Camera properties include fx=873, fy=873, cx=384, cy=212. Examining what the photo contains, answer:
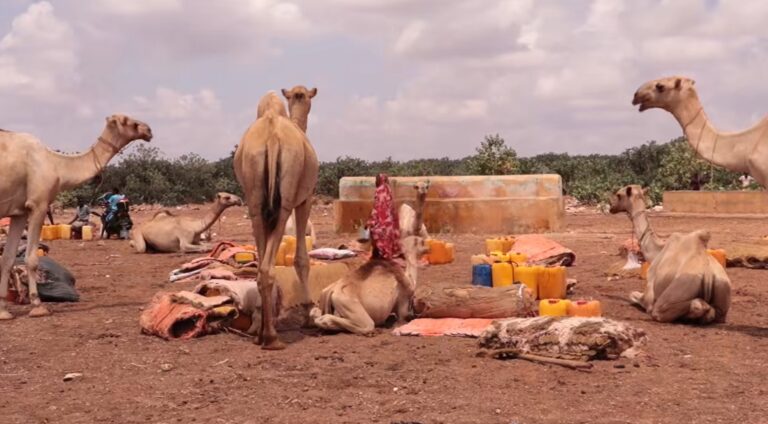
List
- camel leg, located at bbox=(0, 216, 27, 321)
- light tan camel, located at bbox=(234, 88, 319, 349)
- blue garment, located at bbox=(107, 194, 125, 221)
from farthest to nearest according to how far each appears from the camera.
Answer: blue garment, located at bbox=(107, 194, 125, 221)
camel leg, located at bbox=(0, 216, 27, 321)
light tan camel, located at bbox=(234, 88, 319, 349)

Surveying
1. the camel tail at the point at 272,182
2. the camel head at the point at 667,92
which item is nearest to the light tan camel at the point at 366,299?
the camel tail at the point at 272,182

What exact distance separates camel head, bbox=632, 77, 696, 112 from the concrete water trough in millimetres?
16560

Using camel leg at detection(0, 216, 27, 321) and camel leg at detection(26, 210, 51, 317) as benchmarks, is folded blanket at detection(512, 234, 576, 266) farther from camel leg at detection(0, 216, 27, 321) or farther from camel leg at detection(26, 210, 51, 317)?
camel leg at detection(0, 216, 27, 321)

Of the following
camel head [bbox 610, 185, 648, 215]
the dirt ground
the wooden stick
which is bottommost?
the dirt ground

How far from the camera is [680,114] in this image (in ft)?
30.8

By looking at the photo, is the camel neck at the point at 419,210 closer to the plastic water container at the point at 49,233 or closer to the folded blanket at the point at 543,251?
the folded blanket at the point at 543,251

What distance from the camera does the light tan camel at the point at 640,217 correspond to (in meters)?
10.6

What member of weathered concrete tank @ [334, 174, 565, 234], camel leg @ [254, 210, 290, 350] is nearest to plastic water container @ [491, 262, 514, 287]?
camel leg @ [254, 210, 290, 350]

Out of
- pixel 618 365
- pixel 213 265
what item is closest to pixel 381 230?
pixel 618 365

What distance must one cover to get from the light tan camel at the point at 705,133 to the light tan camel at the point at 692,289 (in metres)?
0.88

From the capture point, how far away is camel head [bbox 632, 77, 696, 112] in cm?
935

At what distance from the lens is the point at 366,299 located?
8.55m

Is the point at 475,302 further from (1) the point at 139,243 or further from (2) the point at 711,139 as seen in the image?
(1) the point at 139,243

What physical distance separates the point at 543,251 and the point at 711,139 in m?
4.65
